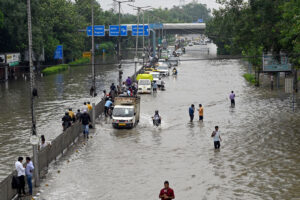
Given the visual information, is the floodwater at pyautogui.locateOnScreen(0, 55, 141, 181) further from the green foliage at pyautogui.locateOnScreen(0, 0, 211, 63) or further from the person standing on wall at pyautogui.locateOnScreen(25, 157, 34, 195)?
the green foliage at pyautogui.locateOnScreen(0, 0, 211, 63)

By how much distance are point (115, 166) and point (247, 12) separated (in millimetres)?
20458

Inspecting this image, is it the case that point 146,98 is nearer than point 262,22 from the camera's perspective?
No

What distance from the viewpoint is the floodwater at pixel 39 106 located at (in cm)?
2842

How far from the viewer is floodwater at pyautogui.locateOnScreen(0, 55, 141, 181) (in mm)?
28422

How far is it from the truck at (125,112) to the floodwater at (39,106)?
142 inches

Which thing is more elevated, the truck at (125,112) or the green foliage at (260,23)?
the green foliage at (260,23)

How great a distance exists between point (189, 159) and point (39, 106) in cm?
2237

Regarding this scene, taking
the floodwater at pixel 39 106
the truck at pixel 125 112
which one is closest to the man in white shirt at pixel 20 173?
the floodwater at pixel 39 106

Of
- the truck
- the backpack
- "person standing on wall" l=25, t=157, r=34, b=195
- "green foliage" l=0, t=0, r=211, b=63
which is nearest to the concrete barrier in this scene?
the backpack

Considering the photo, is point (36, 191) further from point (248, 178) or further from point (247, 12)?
point (247, 12)

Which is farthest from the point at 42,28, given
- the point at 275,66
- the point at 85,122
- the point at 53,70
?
the point at 85,122

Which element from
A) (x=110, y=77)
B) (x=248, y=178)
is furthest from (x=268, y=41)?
(x=110, y=77)

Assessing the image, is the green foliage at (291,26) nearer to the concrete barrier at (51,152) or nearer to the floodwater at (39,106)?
the concrete barrier at (51,152)

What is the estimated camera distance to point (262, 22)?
3897 cm
